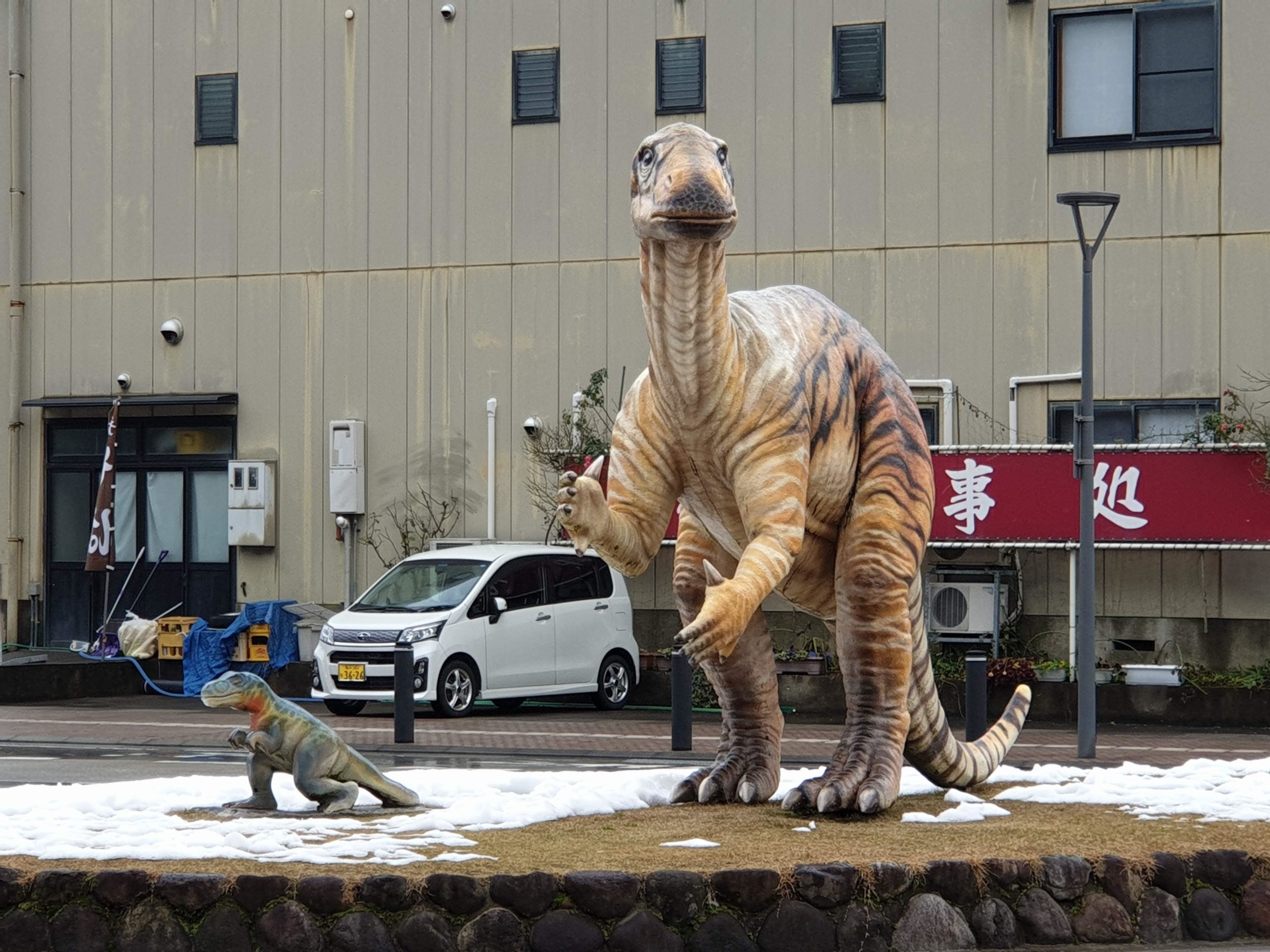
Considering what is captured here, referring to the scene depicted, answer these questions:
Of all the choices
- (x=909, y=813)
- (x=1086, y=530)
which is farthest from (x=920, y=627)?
(x=1086, y=530)

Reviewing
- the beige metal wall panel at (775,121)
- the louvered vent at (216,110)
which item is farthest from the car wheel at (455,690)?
the louvered vent at (216,110)

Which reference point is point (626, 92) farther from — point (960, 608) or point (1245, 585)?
point (1245, 585)

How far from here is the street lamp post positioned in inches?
595

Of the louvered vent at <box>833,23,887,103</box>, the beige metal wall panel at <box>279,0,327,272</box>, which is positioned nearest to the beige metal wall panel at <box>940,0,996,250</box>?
the louvered vent at <box>833,23,887,103</box>

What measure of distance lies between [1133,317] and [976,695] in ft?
24.6

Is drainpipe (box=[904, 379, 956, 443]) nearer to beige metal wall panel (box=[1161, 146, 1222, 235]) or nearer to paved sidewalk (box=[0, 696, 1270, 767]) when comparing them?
beige metal wall panel (box=[1161, 146, 1222, 235])

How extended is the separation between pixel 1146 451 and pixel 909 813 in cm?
1159

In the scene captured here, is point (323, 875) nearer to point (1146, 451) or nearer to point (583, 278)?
point (1146, 451)

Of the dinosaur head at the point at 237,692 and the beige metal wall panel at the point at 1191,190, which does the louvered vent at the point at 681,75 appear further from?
the dinosaur head at the point at 237,692

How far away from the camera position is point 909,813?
8680 millimetres

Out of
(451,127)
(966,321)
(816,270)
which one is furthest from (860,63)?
(451,127)

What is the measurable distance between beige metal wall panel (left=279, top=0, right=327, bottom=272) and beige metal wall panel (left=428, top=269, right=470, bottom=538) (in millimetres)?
1707

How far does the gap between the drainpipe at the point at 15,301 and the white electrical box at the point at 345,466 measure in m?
4.57

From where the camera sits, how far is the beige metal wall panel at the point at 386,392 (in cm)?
2344
